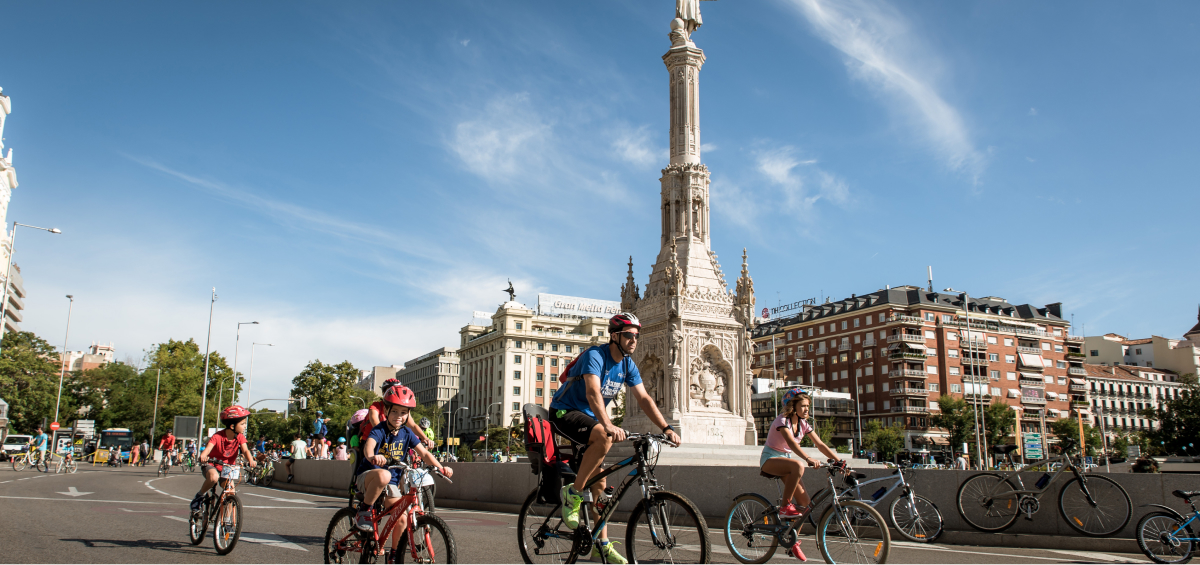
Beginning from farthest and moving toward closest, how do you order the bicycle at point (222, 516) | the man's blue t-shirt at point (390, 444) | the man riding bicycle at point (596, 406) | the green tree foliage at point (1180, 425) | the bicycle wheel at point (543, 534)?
the green tree foliage at point (1180, 425), the bicycle at point (222, 516), the man's blue t-shirt at point (390, 444), the bicycle wheel at point (543, 534), the man riding bicycle at point (596, 406)

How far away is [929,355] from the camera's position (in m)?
92.0

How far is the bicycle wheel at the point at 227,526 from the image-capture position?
27.9 feet

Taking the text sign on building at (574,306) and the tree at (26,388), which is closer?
the tree at (26,388)

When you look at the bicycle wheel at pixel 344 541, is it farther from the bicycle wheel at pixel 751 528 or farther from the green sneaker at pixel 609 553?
the bicycle wheel at pixel 751 528

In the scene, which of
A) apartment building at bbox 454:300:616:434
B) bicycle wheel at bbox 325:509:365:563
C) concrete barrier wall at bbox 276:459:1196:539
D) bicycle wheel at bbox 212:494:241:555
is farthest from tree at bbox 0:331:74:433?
bicycle wheel at bbox 325:509:365:563

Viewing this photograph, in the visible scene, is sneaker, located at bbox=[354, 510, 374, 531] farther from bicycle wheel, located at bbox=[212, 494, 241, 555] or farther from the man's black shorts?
bicycle wheel, located at bbox=[212, 494, 241, 555]

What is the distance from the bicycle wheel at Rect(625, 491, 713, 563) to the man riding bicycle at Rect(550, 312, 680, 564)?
182 mm

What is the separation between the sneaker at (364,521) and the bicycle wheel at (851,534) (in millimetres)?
4065

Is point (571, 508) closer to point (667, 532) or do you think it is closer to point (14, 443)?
point (667, 532)

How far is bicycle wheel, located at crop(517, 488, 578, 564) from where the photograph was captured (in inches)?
244

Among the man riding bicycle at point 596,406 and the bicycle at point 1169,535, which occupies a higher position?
the man riding bicycle at point 596,406

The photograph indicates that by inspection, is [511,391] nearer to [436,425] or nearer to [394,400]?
[436,425]

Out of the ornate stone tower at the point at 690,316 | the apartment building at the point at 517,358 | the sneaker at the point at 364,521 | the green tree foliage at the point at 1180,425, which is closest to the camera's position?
the sneaker at the point at 364,521

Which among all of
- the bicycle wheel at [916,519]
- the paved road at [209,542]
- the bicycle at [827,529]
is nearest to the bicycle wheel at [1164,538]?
the paved road at [209,542]
